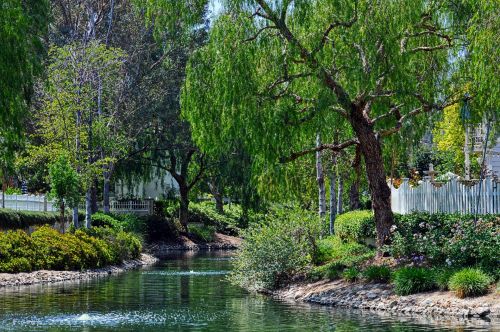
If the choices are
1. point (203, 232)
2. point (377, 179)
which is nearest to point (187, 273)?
point (377, 179)

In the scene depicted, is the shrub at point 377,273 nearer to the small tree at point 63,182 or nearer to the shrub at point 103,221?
the small tree at point 63,182

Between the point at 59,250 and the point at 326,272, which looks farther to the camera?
the point at 59,250

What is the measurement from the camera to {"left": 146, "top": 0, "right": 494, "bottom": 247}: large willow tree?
1005 inches

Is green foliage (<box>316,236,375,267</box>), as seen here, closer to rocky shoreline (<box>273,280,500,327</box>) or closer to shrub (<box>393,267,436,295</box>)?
rocky shoreline (<box>273,280,500,327</box>)

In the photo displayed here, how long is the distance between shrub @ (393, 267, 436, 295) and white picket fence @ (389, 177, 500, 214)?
3778mm

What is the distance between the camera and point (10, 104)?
2131 cm

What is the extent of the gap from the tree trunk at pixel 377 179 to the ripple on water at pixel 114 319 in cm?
693

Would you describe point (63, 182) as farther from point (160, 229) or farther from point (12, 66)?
point (160, 229)

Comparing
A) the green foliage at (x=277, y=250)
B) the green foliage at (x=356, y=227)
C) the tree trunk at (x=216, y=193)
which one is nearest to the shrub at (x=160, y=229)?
the tree trunk at (x=216, y=193)

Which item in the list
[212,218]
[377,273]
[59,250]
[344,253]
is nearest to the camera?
[377,273]

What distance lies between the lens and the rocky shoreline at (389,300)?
2098 centimetres

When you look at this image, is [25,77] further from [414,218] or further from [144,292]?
[414,218]

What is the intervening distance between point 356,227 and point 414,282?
1039cm

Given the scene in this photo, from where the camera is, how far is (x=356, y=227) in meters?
33.7
